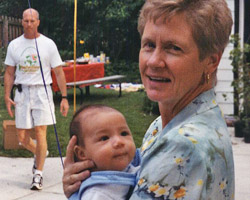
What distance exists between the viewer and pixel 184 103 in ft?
5.85

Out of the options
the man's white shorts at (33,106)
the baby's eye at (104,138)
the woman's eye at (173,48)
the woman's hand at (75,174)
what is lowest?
the man's white shorts at (33,106)

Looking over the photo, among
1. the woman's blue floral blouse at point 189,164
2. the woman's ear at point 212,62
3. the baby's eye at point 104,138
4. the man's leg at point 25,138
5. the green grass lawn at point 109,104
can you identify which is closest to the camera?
the woman's blue floral blouse at point 189,164

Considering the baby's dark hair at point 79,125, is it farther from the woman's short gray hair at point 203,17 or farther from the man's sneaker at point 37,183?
the man's sneaker at point 37,183

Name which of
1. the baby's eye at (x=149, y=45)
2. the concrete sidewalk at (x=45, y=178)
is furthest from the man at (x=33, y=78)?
the baby's eye at (x=149, y=45)

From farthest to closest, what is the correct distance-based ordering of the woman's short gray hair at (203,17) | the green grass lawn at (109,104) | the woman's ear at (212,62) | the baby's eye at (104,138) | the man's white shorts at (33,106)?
the green grass lawn at (109,104) → the man's white shorts at (33,106) → the baby's eye at (104,138) → the woman's ear at (212,62) → the woman's short gray hair at (203,17)

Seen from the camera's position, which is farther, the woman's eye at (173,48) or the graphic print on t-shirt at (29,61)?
the graphic print on t-shirt at (29,61)

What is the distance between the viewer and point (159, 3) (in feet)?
5.88

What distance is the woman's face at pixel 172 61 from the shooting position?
1738 mm

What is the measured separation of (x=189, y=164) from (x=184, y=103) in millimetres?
302

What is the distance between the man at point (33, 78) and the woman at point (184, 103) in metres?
4.24

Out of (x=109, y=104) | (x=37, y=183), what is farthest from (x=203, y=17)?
(x=109, y=104)

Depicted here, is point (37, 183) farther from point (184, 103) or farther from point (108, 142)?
point (184, 103)

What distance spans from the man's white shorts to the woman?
4.33m

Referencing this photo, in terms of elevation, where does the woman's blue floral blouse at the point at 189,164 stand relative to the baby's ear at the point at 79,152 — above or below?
above
